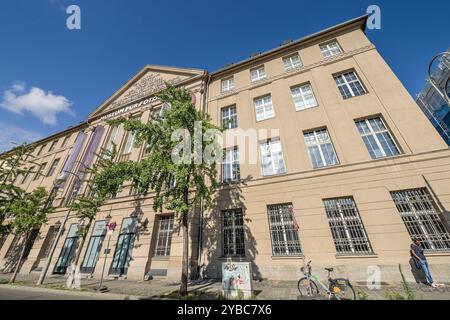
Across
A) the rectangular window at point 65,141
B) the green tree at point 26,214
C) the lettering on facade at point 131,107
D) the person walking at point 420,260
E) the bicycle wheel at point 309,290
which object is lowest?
the bicycle wheel at point 309,290

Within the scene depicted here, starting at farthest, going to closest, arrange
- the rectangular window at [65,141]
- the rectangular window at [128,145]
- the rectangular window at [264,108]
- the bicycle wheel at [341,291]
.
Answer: the rectangular window at [65,141] < the rectangular window at [128,145] < the rectangular window at [264,108] < the bicycle wheel at [341,291]

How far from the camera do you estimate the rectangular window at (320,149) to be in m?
10.8

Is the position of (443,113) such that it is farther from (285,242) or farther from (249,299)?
(249,299)

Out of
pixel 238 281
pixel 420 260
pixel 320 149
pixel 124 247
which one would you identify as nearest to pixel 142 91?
pixel 124 247

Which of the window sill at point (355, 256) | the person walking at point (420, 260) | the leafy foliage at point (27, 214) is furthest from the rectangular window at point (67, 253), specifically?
the person walking at point (420, 260)

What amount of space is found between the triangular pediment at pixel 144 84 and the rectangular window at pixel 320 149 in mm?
12976

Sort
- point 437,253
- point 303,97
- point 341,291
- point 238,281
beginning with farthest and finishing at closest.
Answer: point 303,97 → point 437,253 → point 238,281 → point 341,291

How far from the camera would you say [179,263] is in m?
10.9

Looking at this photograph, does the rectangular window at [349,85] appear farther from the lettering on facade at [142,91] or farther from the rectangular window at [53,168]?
the rectangular window at [53,168]

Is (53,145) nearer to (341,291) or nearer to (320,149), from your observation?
(320,149)

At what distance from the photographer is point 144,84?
2247cm

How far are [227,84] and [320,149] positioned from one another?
36.0 feet

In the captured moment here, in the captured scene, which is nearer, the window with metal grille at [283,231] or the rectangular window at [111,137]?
the window with metal grille at [283,231]

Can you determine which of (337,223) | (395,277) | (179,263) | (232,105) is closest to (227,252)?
(179,263)
